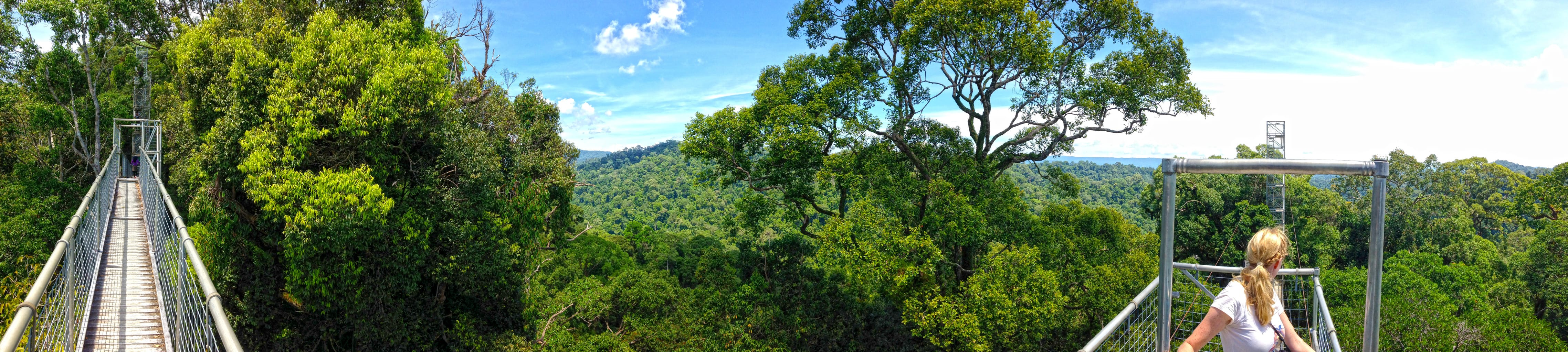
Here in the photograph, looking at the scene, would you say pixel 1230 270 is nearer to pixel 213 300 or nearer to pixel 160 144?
pixel 213 300

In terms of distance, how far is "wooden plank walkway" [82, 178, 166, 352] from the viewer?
3537 mm

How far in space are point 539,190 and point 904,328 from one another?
299 inches

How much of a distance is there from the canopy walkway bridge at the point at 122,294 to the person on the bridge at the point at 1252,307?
3.13 m

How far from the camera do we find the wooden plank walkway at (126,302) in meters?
3.54

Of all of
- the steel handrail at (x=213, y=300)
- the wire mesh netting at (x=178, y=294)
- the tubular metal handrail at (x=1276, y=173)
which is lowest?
the wire mesh netting at (x=178, y=294)

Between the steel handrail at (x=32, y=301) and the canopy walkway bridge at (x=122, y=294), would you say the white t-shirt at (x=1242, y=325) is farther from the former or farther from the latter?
the steel handrail at (x=32, y=301)

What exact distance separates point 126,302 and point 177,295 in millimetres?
1785

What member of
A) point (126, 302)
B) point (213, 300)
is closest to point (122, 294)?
point (126, 302)

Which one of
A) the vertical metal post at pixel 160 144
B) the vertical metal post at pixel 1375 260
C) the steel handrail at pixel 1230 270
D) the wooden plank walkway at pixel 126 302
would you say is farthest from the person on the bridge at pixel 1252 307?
the vertical metal post at pixel 160 144

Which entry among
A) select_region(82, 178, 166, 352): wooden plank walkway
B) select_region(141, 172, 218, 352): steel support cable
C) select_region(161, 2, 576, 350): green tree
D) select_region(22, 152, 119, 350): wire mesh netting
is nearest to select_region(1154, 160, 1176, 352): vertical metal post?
select_region(141, 172, 218, 352): steel support cable

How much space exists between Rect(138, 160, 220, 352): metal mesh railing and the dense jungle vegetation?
3.59ft

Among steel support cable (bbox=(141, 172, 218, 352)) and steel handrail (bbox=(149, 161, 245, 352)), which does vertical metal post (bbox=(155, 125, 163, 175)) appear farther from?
steel handrail (bbox=(149, 161, 245, 352))

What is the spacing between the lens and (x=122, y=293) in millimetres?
4352

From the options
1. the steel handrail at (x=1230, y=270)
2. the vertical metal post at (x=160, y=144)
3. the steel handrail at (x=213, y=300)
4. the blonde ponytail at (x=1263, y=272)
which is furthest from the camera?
the vertical metal post at (x=160, y=144)
